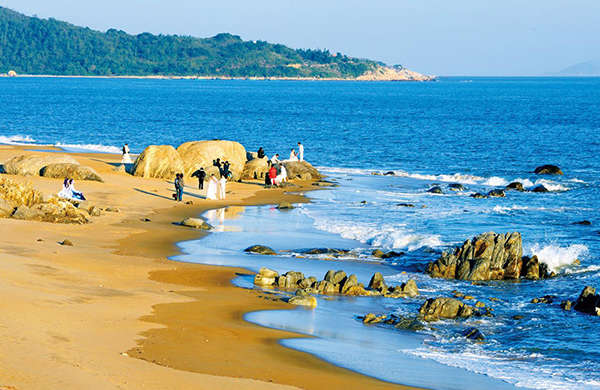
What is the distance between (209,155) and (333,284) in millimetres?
25576

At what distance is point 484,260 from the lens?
25141mm

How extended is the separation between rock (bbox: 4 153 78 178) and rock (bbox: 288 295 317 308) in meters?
24.8

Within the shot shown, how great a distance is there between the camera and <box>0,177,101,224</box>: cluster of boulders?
29.2m

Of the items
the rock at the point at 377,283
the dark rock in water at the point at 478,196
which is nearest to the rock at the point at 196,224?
the rock at the point at 377,283

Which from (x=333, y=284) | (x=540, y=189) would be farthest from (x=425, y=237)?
(x=540, y=189)

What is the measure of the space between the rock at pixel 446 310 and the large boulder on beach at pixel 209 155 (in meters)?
Answer: 27.1

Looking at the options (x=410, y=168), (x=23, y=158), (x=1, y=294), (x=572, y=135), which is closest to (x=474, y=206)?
(x=410, y=168)

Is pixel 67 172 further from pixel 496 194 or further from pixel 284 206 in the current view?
pixel 496 194

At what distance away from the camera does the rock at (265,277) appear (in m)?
Result: 22.6

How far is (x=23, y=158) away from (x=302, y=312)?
27933mm

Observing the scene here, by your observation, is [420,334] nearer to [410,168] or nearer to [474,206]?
[474,206]

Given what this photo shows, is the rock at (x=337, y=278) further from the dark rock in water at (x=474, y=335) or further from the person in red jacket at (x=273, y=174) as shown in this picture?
the person in red jacket at (x=273, y=174)

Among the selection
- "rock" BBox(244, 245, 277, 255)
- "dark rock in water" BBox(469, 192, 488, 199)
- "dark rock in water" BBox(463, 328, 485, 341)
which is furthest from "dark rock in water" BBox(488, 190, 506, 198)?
"dark rock in water" BBox(463, 328, 485, 341)

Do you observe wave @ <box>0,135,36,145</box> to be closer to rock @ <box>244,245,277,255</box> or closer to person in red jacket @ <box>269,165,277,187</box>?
person in red jacket @ <box>269,165,277,187</box>
